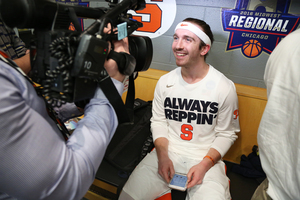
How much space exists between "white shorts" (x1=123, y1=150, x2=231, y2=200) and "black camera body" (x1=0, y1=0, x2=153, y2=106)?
2.71 ft

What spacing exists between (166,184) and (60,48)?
3.51ft

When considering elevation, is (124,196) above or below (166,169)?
below

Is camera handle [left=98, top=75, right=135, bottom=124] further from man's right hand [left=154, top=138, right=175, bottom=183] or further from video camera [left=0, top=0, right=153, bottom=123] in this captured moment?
man's right hand [left=154, top=138, right=175, bottom=183]

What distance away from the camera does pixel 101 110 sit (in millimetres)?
612

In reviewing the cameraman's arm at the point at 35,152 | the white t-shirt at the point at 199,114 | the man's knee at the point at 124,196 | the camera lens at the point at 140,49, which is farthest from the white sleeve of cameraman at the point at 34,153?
the white t-shirt at the point at 199,114

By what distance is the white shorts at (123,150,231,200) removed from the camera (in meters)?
1.15

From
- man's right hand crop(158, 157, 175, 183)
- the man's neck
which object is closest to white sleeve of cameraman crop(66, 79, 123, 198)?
man's right hand crop(158, 157, 175, 183)

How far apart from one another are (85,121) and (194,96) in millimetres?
936

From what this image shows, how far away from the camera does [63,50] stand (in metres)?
0.54

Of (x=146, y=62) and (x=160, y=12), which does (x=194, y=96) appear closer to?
(x=146, y=62)

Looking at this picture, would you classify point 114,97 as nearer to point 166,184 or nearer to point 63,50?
point 63,50

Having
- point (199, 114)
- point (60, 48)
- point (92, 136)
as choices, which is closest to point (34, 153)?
point (92, 136)

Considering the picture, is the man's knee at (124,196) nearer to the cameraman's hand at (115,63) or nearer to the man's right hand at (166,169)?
the man's right hand at (166,169)

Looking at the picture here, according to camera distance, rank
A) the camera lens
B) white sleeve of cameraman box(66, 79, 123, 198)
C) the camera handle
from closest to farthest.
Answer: white sleeve of cameraman box(66, 79, 123, 198), the camera handle, the camera lens
